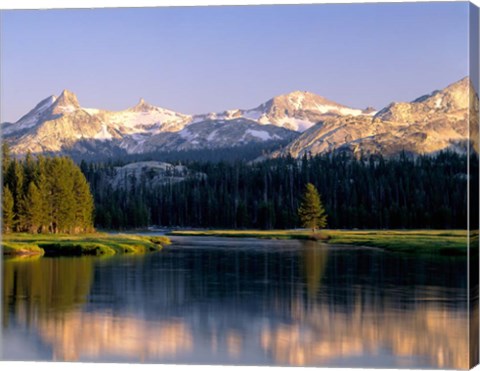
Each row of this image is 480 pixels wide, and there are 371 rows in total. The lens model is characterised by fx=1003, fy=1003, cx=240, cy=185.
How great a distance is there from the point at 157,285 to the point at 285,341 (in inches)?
284

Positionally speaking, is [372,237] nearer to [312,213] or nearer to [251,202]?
[312,213]

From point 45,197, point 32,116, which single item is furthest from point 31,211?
point 32,116

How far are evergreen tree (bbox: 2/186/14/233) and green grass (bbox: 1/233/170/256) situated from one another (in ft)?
1.17

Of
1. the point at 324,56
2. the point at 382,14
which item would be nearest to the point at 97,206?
the point at 324,56

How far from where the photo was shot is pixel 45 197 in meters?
33.7

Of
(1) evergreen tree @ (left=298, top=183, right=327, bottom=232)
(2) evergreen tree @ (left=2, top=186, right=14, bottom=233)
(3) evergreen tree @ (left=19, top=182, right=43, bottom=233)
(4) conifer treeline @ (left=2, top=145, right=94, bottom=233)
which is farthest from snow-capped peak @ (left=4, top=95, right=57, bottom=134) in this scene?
(1) evergreen tree @ (left=298, top=183, right=327, bottom=232)

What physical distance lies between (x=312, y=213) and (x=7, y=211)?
9135mm

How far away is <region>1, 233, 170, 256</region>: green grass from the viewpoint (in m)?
32.3

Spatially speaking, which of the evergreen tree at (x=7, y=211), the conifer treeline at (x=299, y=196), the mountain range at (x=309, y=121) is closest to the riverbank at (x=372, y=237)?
the conifer treeline at (x=299, y=196)

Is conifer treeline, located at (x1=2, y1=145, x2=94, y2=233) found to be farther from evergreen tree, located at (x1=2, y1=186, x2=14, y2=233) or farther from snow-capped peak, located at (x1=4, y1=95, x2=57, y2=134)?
snow-capped peak, located at (x1=4, y1=95, x2=57, y2=134)

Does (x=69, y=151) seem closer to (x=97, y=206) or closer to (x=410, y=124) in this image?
(x=97, y=206)

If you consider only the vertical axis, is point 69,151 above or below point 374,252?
above

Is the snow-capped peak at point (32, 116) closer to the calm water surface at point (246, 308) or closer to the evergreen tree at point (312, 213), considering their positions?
the calm water surface at point (246, 308)

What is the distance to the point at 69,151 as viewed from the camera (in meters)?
36.3
